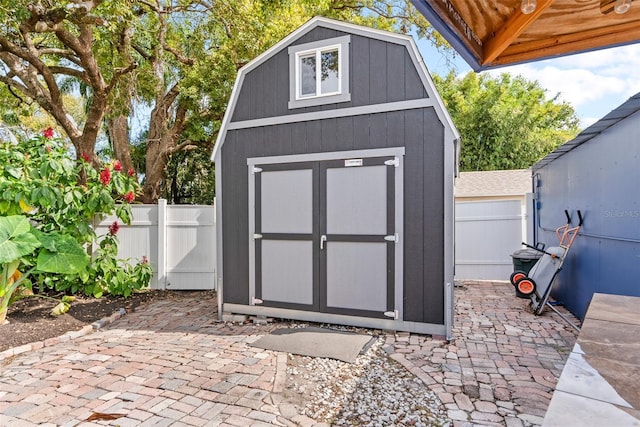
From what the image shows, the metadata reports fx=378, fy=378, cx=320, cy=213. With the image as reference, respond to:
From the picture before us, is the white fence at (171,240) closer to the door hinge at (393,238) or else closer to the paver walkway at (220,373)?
the paver walkway at (220,373)

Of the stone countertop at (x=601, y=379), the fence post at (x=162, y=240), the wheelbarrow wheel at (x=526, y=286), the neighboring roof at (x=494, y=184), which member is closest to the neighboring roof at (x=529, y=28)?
the stone countertop at (x=601, y=379)

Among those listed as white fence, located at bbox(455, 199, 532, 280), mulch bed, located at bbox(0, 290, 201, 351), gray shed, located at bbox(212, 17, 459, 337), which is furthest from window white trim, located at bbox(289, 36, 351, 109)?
white fence, located at bbox(455, 199, 532, 280)

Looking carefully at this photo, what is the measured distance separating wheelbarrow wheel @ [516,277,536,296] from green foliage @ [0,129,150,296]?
18.2 feet

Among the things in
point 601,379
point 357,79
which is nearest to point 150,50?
point 357,79

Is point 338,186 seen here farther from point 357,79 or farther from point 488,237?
point 488,237

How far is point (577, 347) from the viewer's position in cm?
128

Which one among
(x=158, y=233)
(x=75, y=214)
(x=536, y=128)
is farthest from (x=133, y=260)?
(x=536, y=128)

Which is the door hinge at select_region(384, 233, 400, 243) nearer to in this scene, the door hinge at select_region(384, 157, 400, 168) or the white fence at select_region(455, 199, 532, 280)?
the door hinge at select_region(384, 157, 400, 168)

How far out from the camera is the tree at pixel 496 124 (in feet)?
56.0

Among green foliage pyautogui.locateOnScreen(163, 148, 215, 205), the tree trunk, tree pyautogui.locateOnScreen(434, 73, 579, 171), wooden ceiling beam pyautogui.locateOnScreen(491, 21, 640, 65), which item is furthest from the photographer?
tree pyautogui.locateOnScreen(434, 73, 579, 171)

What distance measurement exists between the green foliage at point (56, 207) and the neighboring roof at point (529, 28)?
15.6 ft

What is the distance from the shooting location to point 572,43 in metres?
2.12

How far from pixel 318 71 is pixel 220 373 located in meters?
3.51

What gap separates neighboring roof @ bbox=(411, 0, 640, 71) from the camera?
1.84 m
